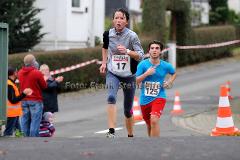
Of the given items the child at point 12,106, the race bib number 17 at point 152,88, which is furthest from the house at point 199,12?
the race bib number 17 at point 152,88

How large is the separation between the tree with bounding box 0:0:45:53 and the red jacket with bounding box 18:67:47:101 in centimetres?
1240

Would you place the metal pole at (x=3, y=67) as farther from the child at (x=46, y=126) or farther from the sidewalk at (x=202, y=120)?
the sidewalk at (x=202, y=120)

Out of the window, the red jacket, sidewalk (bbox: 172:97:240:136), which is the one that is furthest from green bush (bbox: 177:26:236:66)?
the red jacket

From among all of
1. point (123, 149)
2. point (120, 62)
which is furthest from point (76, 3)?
point (123, 149)

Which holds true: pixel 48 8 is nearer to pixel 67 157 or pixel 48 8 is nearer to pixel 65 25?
pixel 65 25

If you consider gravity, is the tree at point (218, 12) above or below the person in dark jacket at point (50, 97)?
above

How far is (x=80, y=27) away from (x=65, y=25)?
1.07 meters

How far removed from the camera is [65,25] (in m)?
32.5

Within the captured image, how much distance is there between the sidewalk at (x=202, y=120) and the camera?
49.5 ft

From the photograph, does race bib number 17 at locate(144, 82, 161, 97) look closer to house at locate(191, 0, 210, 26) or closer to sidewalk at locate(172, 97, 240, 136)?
sidewalk at locate(172, 97, 240, 136)

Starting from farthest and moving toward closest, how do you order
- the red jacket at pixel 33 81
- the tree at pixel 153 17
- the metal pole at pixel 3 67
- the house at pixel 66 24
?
the house at pixel 66 24 → the tree at pixel 153 17 → the red jacket at pixel 33 81 → the metal pole at pixel 3 67

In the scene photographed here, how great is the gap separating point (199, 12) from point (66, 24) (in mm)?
16011

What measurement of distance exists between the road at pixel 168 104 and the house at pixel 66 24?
5.10 m

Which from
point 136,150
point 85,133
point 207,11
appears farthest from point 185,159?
point 207,11
